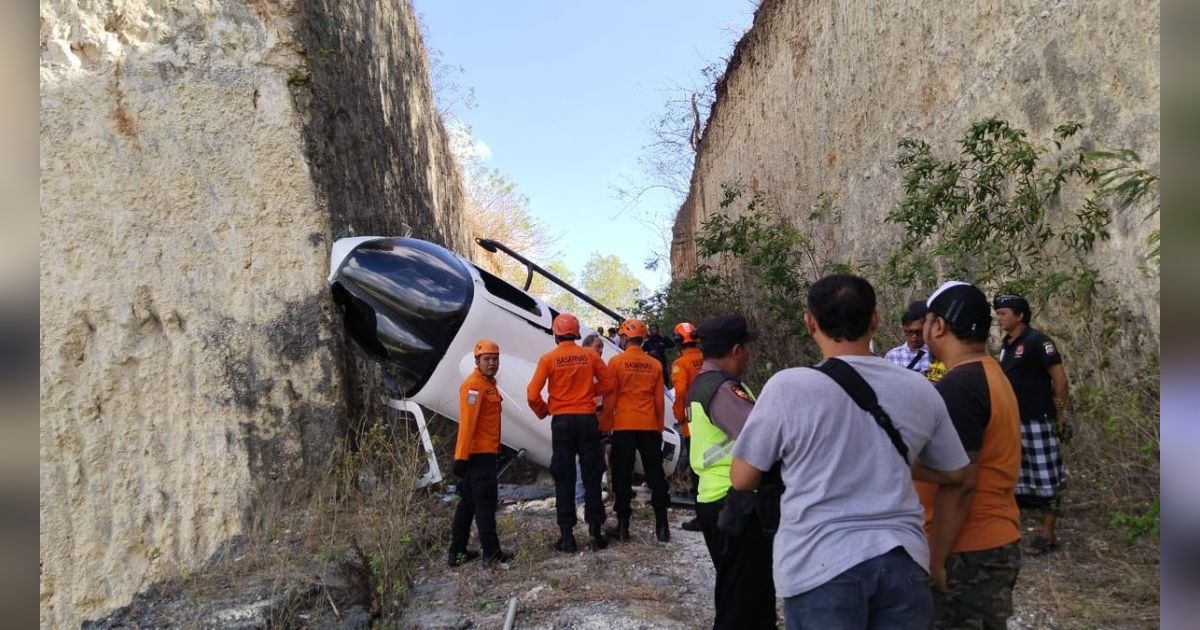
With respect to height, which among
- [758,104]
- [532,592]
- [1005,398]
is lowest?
[532,592]

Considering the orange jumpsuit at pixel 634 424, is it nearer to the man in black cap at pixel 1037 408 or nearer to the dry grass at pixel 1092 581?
the man in black cap at pixel 1037 408

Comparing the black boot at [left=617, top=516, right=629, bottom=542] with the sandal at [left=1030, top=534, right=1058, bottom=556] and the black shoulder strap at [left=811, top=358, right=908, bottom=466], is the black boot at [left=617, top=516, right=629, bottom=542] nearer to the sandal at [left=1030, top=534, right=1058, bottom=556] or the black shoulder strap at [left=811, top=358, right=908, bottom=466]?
the sandal at [left=1030, top=534, right=1058, bottom=556]

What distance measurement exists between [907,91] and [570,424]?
17.9 feet

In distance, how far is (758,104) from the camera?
14695 millimetres

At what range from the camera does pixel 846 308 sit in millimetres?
2441

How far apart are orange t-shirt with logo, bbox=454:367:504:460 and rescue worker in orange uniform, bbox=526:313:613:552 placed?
34 cm

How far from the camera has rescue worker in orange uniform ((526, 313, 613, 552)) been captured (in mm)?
6426

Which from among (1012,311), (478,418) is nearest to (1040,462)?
(1012,311)

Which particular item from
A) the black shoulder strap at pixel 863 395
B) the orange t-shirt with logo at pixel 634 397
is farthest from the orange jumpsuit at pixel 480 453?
the black shoulder strap at pixel 863 395

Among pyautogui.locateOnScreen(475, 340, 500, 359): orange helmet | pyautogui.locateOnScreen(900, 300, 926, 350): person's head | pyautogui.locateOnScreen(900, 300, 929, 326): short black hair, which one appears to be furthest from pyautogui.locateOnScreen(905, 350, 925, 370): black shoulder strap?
pyautogui.locateOnScreen(475, 340, 500, 359): orange helmet

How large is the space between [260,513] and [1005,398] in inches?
272
